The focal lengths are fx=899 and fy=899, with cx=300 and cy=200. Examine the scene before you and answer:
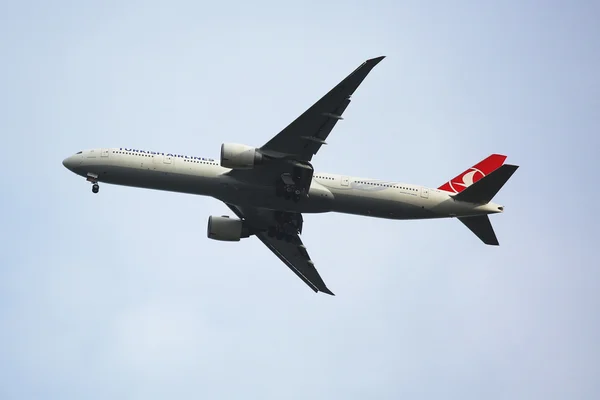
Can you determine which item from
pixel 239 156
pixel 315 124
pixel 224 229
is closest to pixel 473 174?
pixel 315 124

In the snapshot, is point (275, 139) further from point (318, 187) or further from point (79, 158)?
point (79, 158)

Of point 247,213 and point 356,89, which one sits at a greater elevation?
point 356,89

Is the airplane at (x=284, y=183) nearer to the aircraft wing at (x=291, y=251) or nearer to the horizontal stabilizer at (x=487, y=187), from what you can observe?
the horizontal stabilizer at (x=487, y=187)

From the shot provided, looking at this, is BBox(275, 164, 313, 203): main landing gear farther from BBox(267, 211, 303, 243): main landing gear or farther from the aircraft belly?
BBox(267, 211, 303, 243): main landing gear

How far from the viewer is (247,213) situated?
6475 cm

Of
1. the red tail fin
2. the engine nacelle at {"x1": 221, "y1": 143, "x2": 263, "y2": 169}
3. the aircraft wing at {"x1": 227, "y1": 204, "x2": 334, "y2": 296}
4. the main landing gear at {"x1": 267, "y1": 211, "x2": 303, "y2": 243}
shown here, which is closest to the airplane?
the engine nacelle at {"x1": 221, "y1": 143, "x2": 263, "y2": 169}

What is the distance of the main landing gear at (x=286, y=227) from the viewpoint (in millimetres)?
63781

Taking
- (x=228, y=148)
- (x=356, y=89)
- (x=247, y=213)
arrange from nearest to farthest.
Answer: (x=356, y=89)
(x=228, y=148)
(x=247, y=213)

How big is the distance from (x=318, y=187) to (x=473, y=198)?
1010 centimetres

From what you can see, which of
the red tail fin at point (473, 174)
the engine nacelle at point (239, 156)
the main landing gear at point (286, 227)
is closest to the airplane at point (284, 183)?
the engine nacelle at point (239, 156)

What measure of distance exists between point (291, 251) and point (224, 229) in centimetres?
618

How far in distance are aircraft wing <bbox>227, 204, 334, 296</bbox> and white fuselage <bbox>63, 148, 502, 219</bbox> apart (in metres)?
5.96

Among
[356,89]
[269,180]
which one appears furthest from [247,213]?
[356,89]

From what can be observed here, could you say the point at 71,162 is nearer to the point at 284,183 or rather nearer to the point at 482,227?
the point at 284,183
